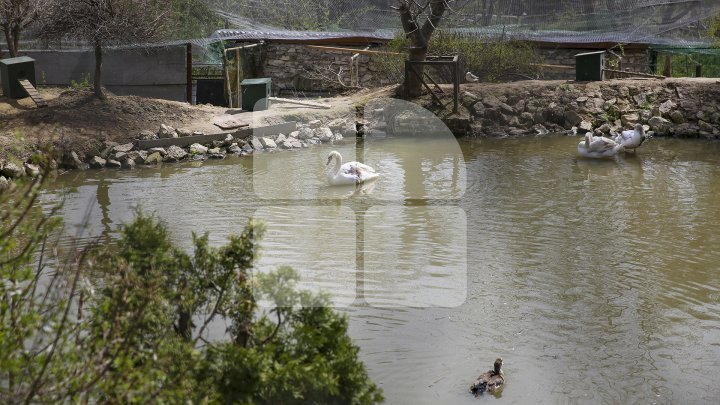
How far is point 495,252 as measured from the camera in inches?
395

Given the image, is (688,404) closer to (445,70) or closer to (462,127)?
(462,127)

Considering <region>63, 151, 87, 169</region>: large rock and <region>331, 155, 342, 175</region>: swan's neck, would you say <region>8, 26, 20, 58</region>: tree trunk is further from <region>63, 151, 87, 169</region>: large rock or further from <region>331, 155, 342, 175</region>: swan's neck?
<region>331, 155, 342, 175</region>: swan's neck

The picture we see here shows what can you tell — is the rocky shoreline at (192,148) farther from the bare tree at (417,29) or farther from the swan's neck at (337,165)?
the swan's neck at (337,165)

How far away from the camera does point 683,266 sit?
377 inches

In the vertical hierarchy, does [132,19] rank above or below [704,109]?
above

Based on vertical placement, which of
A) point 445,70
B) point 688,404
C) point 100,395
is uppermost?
point 445,70

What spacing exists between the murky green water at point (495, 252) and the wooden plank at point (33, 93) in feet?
8.04

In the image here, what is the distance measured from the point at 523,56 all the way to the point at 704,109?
4.42 m

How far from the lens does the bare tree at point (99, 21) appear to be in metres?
16.5

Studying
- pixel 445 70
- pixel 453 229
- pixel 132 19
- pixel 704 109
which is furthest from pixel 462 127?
pixel 453 229

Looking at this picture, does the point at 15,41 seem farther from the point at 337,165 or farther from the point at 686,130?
the point at 686,130

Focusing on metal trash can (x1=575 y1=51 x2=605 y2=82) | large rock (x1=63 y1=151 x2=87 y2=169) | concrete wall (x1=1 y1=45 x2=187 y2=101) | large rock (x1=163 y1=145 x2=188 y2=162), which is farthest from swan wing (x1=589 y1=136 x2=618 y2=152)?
concrete wall (x1=1 y1=45 x2=187 y2=101)

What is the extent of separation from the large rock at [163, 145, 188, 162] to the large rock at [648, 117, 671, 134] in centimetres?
929

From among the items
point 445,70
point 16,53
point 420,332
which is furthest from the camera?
point 445,70
